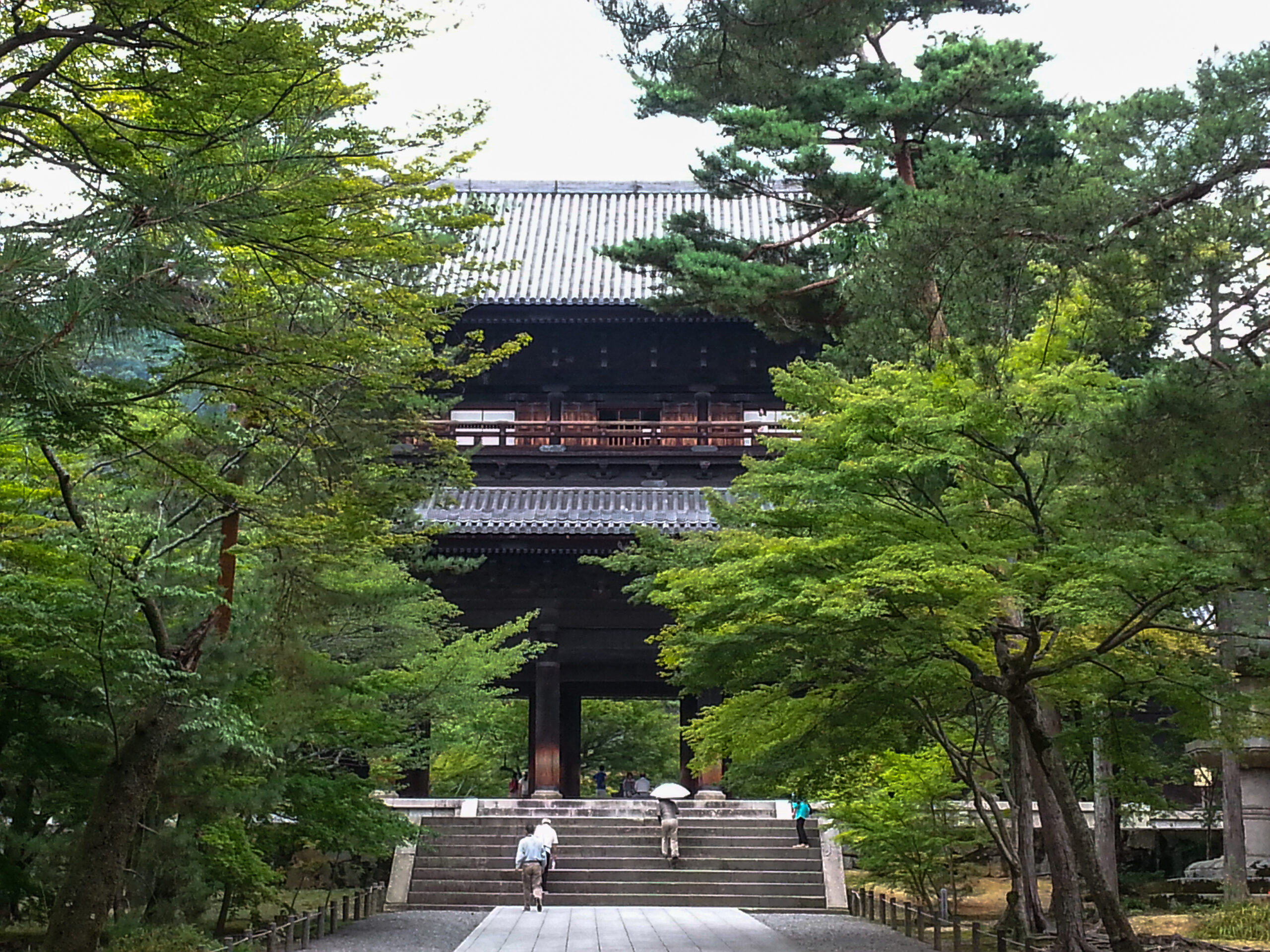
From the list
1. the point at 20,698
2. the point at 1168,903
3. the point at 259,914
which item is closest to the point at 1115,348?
the point at 20,698

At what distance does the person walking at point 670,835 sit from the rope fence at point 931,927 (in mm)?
2844

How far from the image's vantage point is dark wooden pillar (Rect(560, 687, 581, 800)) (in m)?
31.0

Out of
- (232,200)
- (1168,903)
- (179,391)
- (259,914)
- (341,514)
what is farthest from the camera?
(1168,903)

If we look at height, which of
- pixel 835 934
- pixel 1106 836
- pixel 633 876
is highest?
pixel 1106 836

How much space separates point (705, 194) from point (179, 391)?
939 inches

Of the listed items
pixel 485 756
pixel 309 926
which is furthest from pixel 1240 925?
pixel 485 756

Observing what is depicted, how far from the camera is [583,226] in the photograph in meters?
30.0

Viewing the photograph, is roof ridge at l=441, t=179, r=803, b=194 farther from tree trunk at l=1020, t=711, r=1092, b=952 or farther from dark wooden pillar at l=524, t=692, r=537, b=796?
tree trunk at l=1020, t=711, r=1092, b=952

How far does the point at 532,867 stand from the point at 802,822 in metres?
5.04

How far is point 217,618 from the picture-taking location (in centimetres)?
1122

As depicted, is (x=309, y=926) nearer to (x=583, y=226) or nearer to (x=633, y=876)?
(x=633, y=876)

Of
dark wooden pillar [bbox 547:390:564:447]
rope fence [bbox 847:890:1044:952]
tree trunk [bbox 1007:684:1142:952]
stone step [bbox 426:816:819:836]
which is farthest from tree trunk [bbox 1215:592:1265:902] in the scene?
dark wooden pillar [bbox 547:390:564:447]

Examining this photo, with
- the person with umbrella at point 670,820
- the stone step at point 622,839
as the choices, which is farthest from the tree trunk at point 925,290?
the stone step at point 622,839

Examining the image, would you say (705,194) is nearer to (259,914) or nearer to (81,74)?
(259,914)
